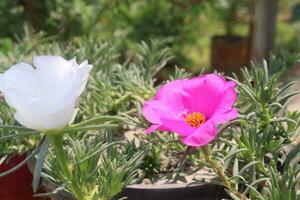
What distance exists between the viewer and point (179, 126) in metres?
0.59

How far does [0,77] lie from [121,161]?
162mm

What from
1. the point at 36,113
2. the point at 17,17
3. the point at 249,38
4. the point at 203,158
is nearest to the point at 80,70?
the point at 36,113

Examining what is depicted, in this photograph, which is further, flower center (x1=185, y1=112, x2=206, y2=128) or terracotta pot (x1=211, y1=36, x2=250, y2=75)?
terracotta pot (x1=211, y1=36, x2=250, y2=75)

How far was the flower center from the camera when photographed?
24.0 inches

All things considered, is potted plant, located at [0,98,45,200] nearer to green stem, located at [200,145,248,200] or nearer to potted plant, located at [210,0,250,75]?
green stem, located at [200,145,248,200]

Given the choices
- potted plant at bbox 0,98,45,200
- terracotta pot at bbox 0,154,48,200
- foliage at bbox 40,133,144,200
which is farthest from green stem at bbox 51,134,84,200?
terracotta pot at bbox 0,154,48,200

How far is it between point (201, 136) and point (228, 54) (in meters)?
1.48

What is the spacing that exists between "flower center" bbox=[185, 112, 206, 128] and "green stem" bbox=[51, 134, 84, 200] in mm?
134

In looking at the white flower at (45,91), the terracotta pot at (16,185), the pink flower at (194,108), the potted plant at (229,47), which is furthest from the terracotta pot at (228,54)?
the white flower at (45,91)

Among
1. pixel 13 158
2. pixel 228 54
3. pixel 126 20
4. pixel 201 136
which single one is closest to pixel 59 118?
pixel 201 136

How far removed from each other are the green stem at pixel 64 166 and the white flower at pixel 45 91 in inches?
1.0

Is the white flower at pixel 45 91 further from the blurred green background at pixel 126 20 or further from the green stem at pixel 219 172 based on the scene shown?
the blurred green background at pixel 126 20

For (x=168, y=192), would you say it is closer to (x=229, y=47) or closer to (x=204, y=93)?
(x=204, y=93)

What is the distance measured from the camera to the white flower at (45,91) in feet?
1.74
